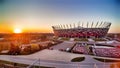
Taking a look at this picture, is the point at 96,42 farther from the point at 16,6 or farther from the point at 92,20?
the point at 16,6

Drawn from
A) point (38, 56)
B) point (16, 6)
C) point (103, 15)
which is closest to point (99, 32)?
point (103, 15)

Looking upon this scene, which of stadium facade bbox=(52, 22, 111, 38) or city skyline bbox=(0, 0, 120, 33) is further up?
city skyline bbox=(0, 0, 120, 33)

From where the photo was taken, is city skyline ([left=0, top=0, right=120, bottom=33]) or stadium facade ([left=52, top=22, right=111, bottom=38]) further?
stadium facade ([left=52, top=22, right=111, bottom=38])

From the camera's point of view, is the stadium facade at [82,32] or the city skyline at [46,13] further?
the stadium facade at [82,32]

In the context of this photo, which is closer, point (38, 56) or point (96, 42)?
point (38, 56)

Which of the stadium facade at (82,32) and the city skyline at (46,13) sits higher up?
the city skyline at (46,13)

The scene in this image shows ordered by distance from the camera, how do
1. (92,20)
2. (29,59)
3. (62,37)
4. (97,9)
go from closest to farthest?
(97,9) → (92,20) → (29,59) → (62,37)

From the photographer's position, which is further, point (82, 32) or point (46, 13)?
point (82, 32)

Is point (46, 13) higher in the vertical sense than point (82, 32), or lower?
higher
